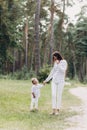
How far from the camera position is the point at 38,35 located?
33.9m

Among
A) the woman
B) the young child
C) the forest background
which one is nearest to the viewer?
the woman

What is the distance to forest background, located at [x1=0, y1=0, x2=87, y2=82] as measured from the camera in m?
42.4

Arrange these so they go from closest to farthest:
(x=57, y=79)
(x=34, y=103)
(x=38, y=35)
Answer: (x=57, y=79)
(x=34, y=103)
(x=38, y=35)

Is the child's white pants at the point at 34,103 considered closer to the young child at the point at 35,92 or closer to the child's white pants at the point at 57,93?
the young child at the point at 35,92

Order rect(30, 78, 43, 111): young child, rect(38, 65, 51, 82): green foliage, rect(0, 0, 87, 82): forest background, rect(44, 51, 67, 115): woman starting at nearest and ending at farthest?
rect(44, 51, 67, 115): woman, rect(30, 78, 43, 111): young child, rect(38, 65, 51, 82): green foliage, rect(0, 0, 87, 82): forest background

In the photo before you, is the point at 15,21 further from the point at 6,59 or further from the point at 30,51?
the point at 30,51

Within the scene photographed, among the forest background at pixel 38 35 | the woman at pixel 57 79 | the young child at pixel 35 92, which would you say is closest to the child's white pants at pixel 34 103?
the young child at pixel 35 92

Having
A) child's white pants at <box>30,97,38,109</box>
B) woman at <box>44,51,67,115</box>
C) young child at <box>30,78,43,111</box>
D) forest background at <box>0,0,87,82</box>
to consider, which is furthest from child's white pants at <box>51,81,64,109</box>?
forest background at <box>0,0,87,82</box>

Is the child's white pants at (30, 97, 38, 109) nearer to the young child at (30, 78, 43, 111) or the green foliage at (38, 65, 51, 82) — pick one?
the young child at (30, 78, 43, 111)

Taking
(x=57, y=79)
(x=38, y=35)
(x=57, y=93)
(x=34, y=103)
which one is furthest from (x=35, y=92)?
(x=38, y=35)

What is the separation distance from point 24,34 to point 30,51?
25.1ft

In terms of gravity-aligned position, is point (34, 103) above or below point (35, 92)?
below

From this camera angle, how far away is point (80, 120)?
40.6 ft

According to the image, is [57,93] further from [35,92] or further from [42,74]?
[42,74]
